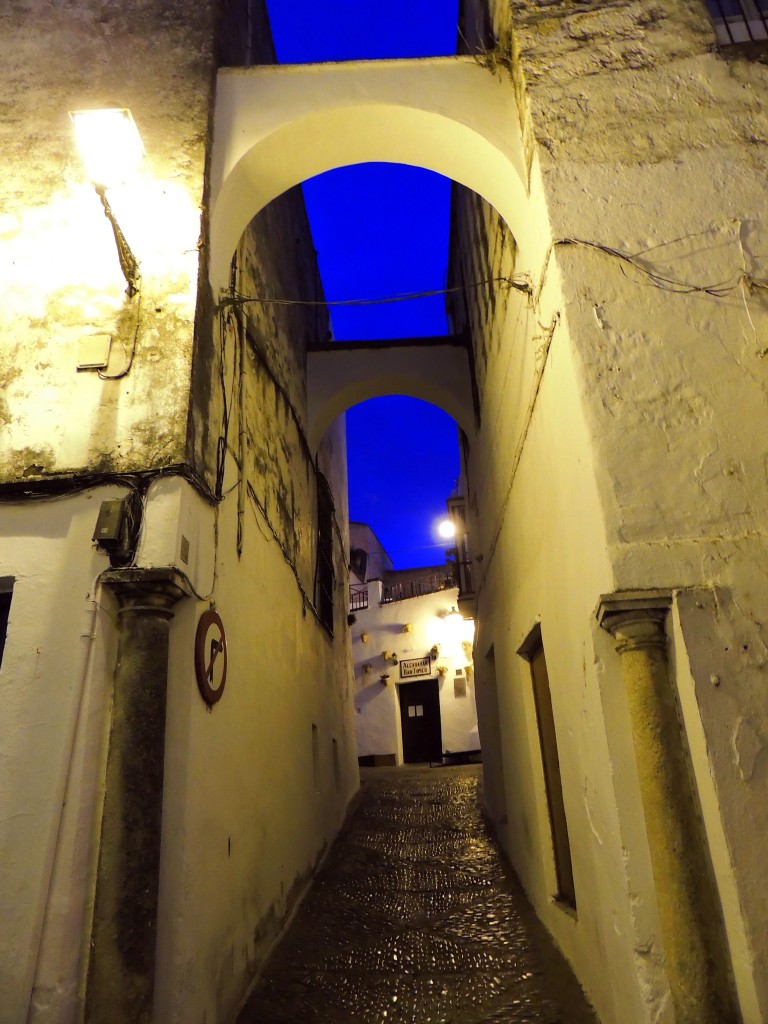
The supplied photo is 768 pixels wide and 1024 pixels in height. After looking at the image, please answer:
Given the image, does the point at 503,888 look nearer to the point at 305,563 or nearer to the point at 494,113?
the point at 305,563

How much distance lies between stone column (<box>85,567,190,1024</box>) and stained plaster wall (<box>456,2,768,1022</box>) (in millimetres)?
2050

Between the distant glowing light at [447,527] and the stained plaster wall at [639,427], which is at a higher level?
the distant glowing light at [447,527]

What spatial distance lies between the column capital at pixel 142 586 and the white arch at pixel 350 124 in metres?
2.15

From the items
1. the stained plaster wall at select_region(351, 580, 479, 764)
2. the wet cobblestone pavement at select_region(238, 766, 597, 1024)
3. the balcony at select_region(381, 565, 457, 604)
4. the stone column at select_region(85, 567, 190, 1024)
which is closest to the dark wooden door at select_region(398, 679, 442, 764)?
the stained plaster wall at select_region(351, 580, 479, 764)

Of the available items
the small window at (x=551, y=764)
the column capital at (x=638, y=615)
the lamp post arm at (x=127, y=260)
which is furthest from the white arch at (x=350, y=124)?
the small window at (x=551, y=764)

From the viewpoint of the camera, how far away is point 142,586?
138 inches

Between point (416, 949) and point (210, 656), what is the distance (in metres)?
2.55

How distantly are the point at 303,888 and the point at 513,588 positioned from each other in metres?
2.97

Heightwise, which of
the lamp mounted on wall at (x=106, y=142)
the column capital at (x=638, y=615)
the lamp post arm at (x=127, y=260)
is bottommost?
the column capital at (x=638, y=615)

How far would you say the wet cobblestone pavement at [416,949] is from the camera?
12.6 feet

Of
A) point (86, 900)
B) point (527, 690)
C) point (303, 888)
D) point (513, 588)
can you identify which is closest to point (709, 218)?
point (513, 588)

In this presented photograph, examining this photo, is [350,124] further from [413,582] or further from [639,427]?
[413,582]

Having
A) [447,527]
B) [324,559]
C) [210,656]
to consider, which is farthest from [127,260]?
[447,527]

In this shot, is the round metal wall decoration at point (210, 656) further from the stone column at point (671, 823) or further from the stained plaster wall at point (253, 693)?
the stone column at point (671, 823)
